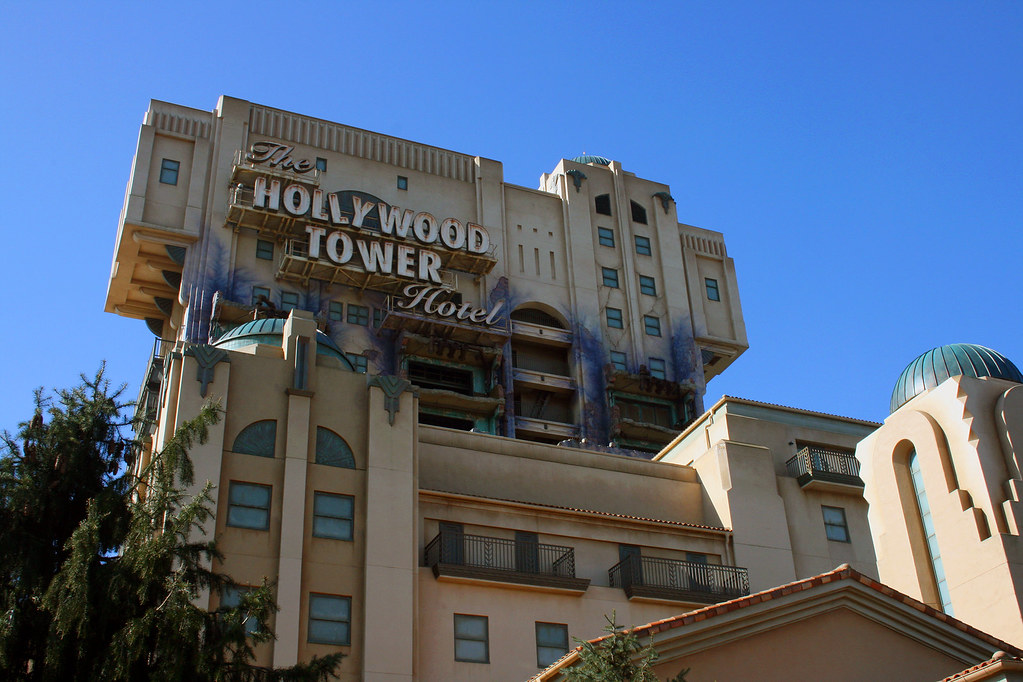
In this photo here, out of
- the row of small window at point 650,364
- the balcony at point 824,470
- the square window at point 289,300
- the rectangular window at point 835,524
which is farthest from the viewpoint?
the row of small window at point 650,364

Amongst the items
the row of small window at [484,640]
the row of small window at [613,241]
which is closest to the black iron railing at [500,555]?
the row of small window at [484,640]

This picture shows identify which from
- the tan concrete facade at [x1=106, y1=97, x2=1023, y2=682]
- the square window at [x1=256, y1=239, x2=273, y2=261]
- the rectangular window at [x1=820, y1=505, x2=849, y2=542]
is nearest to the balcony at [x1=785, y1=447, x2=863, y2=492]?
the tan concrete facade at [x1=106, y1=97, x2=1023, y2=682]

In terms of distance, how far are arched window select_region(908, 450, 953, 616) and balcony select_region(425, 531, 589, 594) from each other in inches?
518

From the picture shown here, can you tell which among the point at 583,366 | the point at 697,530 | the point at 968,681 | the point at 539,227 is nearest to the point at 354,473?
the point at 697,530

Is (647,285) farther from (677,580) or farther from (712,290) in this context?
(677,580)

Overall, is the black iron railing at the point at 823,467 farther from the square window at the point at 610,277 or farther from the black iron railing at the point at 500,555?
the square window at the point at 610,277

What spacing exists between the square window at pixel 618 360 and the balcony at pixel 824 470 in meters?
19.2

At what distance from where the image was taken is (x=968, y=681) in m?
17.0

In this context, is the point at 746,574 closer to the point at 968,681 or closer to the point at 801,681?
the point at 801,681

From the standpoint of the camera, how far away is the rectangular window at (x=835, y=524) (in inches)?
1719

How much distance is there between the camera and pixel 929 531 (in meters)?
25.7

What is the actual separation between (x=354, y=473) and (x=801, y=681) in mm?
17780

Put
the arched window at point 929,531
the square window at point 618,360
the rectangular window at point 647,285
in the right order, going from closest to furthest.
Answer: the arched window at point 929,531, the square window at point 618,360, the rectangular window at point 647,285

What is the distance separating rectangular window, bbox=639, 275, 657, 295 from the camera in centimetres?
6781
